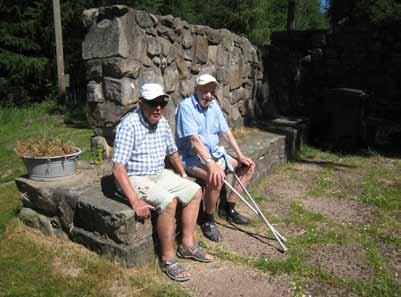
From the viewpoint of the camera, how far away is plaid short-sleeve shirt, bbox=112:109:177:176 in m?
2.88

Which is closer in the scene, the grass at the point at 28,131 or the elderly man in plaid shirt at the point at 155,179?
the elderly man in plaid shirt at the point at 155,179

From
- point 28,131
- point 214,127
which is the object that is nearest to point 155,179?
point 214,127

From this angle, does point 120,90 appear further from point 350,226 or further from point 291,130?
point 291,130

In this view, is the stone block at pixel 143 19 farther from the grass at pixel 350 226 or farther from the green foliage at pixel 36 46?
the green foliage at pixel 36 46

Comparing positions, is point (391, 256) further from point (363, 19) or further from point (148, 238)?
point (363, 19)

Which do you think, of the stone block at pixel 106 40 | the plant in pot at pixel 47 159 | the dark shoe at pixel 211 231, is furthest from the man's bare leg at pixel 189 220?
the stone block at pixel 106 40

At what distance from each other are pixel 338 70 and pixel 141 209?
20.9 ft

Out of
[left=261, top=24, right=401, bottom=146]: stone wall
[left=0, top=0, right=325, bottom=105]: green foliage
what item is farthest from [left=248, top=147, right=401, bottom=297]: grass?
[left=0, top=0, right=325, bottom=105]: green foliage

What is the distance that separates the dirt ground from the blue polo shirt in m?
0.72

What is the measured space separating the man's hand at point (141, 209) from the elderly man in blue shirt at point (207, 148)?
0.67 metres

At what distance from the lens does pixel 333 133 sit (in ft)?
22.3

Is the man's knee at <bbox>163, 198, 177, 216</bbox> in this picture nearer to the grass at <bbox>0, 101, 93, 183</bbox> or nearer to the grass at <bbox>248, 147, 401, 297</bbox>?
the grass at <bbox>248, 147, 401, 297</bbox>

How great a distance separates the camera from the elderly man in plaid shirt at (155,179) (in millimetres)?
2854

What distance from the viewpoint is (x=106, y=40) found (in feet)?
11.9
